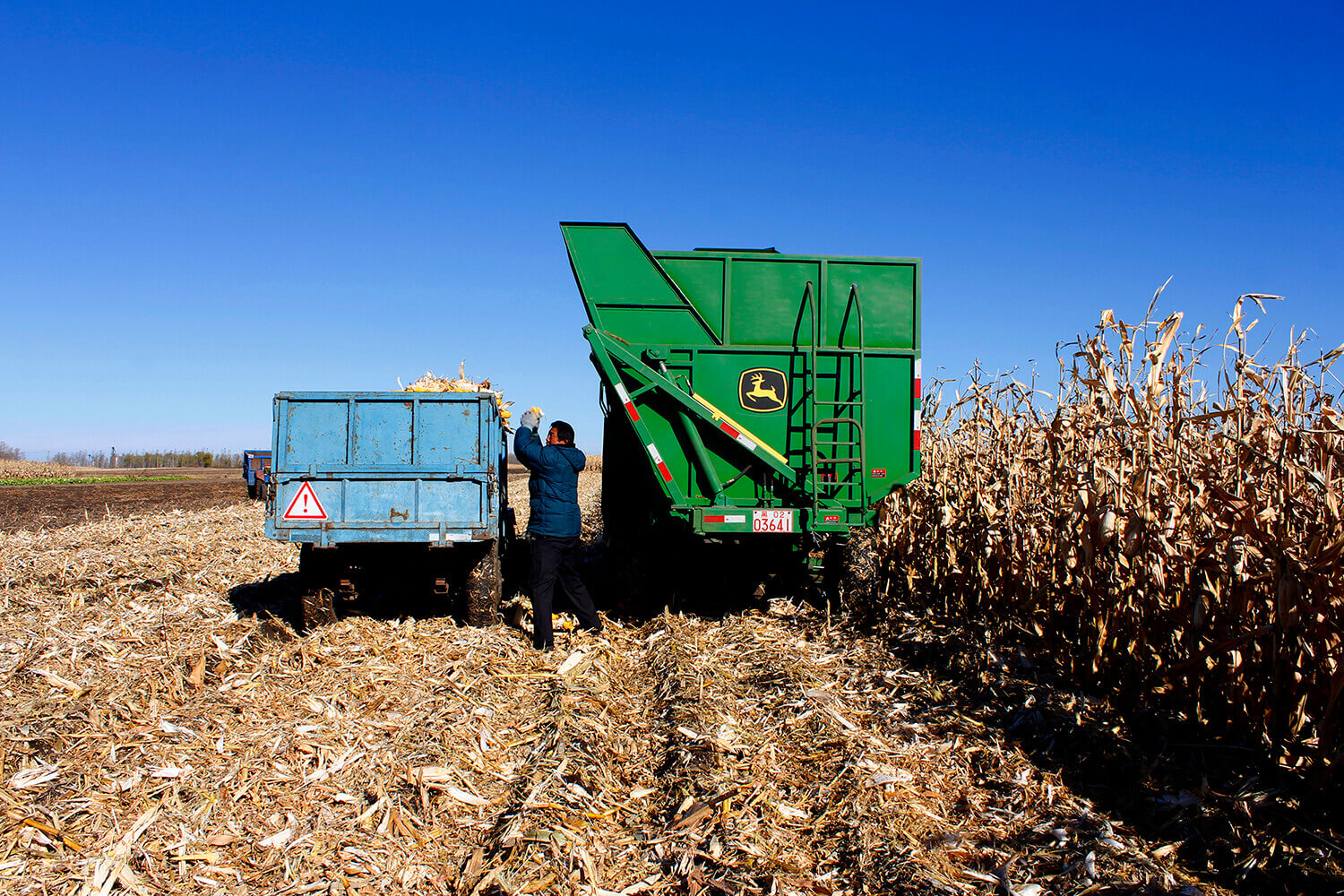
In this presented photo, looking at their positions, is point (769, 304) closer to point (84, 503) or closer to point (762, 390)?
point (762, 390)

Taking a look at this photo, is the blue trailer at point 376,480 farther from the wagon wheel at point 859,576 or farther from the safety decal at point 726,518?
the wagon wheel at point 859,576

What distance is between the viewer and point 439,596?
8523 mm

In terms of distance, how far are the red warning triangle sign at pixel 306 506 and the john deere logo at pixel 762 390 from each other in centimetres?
384

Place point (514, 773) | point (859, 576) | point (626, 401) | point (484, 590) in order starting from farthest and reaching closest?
point (859, 576)
point (484, 590)
point (626, 401)
point (514, 773)

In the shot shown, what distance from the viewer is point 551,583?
7590mm

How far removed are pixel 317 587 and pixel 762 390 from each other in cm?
449

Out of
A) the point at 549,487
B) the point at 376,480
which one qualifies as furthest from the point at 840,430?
the point at 376,480

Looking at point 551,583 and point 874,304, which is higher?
point 874,304

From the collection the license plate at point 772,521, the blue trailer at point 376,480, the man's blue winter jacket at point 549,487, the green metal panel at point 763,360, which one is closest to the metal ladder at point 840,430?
the green metal panel at point 763,360

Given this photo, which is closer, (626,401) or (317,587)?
(626,401)

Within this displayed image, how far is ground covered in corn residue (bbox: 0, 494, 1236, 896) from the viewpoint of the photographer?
12.0 feet

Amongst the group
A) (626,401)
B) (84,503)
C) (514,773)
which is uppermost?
(626,401)

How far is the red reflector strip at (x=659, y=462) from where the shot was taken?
7.40 m

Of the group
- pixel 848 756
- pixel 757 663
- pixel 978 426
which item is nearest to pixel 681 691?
pixel 757 663
